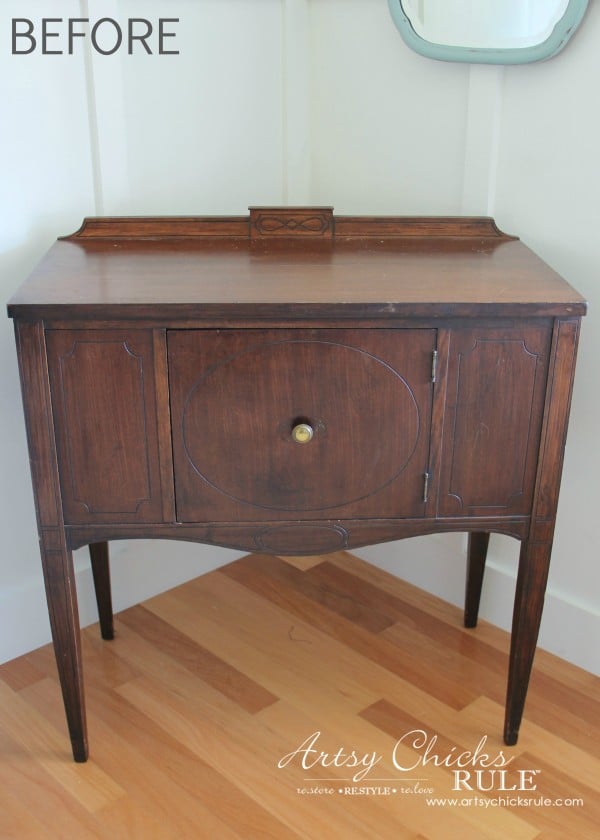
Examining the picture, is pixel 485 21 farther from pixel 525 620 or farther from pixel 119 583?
pixel 119 583

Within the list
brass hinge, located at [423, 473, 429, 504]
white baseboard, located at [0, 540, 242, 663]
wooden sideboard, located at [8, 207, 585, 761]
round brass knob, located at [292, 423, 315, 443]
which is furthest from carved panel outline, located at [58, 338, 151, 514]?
white baseboard, located at [0, 540, 242, 663]

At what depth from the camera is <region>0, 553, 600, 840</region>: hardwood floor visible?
159 cm

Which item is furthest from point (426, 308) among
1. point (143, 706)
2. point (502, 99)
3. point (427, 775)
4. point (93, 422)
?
point (143, 706)

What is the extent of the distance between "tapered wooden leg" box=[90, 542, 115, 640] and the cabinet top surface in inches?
24.7

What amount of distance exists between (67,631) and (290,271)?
0.70m

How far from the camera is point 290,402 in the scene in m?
1.44

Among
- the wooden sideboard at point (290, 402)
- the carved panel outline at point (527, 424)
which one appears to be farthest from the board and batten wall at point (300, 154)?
the carved panel outline at point (527, 424)

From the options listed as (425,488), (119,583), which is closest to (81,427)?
(425,488)

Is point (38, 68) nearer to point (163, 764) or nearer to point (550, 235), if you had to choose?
point (550, 235)

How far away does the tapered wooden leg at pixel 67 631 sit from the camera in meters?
1.54

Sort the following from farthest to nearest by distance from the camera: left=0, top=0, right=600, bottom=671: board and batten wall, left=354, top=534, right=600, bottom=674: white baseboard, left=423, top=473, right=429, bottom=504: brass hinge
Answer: left=354, top=534, right=600, bottom=674: white baseboard → left=0, top=0, right=600, bottom=671: board and batten wall → left=423, top=473, right=429, bottom=504: brass hinge

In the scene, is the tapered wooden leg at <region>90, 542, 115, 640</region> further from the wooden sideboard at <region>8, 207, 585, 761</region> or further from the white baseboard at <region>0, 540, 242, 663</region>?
the wooden sideboard at <region>8, 207, 585, 761</region>

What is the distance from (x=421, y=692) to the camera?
1.88 m

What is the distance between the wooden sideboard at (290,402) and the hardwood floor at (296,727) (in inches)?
8.5
